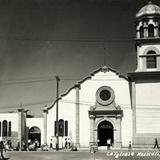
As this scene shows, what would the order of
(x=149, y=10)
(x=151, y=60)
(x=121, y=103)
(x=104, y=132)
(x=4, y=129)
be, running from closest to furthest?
(x=149, y=10) → (x=151, y=60) → (x=121, y=103) → (x=104, y=132) → (x=4, y=129)

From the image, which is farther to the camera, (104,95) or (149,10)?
(104,95)

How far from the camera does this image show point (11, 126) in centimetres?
5888

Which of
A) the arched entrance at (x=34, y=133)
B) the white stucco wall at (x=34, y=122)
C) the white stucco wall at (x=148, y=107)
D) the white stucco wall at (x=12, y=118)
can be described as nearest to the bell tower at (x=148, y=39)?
the white stucco wall at (x=148, y=107)

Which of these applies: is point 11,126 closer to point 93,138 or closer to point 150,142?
point 93,138

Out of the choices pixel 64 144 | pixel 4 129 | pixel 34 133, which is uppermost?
pixel 4 129

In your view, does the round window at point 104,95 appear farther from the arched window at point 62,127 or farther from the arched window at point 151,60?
the arched window at point 151,60

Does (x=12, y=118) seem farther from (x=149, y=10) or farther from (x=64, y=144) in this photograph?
(x=149, y=10)

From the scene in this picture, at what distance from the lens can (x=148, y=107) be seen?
53.0m

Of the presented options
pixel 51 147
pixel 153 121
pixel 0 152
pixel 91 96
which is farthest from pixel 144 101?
pixel 0 152

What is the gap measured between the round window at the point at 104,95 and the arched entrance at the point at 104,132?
7.63 feet

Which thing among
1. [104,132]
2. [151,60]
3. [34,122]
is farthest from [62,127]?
[151,60]

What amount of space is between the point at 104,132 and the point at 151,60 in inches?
387

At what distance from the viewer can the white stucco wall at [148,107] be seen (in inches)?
2074

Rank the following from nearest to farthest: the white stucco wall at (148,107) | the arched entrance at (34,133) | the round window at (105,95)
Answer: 1. the white stucco wall at (148,107)
2. the round window at (105,95)
3. the arched entrance at (34,133)
